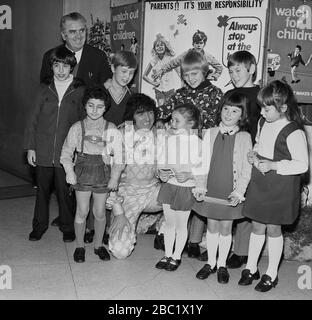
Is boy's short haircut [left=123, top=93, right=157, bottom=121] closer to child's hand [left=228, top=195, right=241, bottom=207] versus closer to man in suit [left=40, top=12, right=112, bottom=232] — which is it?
man in suit [left=40, top=12, right=112, bottom=232]

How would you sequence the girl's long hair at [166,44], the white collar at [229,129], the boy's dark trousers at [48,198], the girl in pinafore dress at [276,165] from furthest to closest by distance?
the girl's long hair at [166,44], the boy's dark trousers at [48,198], the white collar at [229,129], the girl in pinafore dress at [276,165]

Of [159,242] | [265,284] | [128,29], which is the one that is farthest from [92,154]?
[128,29]

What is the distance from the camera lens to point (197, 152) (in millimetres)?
3500

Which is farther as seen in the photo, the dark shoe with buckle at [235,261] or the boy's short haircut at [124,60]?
the boy's short haircut at [124,60]

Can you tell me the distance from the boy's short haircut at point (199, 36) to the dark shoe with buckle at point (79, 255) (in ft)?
6.57

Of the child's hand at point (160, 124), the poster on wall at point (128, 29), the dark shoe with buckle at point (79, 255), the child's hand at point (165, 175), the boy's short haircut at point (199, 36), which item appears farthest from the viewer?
the poster on wall at point (128, 29)

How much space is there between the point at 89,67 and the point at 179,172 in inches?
52.4

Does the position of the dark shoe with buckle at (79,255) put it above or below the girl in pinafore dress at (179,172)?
below

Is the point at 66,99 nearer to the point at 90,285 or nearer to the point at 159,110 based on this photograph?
the point at 159,110

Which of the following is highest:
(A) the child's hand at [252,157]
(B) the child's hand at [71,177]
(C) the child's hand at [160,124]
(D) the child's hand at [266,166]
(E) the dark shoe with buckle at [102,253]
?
(C) the child's hand at [160,124]

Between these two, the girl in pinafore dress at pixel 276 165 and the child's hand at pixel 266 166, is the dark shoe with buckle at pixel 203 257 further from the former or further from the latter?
the child's hand at pixel 266 166

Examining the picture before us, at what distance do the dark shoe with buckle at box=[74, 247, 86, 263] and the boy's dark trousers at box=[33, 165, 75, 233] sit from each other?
0.45 m

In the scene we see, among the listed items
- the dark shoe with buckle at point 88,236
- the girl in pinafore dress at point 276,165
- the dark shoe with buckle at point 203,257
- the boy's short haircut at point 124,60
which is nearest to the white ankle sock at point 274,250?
the girl in pinafore dress at point 276,165

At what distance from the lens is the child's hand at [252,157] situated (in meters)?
3.24
